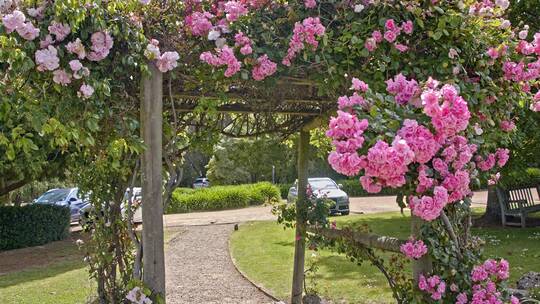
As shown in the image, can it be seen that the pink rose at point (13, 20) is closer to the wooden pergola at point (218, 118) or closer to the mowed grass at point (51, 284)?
the wooden pergola at point (218, 118)

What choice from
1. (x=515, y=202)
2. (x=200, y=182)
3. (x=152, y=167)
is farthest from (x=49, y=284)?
(x=200, y=182)

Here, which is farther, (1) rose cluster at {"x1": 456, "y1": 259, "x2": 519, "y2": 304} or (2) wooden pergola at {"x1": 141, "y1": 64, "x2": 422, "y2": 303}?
(2) wooden pergola at {"x1": 141, "y1": 64, "x2": 422, "y2": 303}

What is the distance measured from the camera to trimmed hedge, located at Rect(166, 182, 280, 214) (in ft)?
68.7

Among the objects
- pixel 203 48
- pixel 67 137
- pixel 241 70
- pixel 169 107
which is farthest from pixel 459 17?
pixel 67 137

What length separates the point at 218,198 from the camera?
71.4 feet

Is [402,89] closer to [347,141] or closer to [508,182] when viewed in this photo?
[347,141]

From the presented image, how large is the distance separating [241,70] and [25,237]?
39.2 ft

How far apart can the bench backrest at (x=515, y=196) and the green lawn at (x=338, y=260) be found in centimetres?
83

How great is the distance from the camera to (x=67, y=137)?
2.89m

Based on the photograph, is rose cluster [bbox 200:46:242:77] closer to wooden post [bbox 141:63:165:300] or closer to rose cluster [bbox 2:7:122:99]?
wooden post [bbox 141:63:165:300]

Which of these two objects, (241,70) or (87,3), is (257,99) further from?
(87,3)

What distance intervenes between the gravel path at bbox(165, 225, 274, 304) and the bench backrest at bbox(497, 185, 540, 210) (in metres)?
6.82

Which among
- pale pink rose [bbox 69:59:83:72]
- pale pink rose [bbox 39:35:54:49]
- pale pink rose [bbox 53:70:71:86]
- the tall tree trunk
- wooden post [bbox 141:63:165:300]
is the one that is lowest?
the tall tree trunk

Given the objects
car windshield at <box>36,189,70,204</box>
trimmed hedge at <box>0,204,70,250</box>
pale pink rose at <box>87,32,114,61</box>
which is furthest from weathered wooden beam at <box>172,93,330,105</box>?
car windshield at <box>36,189,70,204</box>
